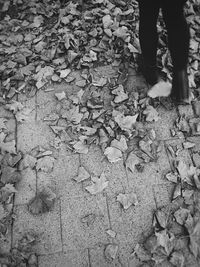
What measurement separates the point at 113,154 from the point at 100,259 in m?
0.88

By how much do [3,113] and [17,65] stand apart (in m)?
0.68

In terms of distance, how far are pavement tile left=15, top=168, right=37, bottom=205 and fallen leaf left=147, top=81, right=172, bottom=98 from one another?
1379mm

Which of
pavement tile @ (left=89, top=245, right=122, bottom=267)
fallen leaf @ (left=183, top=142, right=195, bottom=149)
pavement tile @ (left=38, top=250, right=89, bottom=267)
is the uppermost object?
fallen leaf @ (left=183, top=142, right=195, bottom=149)

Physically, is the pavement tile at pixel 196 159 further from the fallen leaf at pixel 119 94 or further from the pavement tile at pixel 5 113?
the pavement tile at pixel 5 113

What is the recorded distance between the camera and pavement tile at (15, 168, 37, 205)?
2438 mm

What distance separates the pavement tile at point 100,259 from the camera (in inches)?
82.6

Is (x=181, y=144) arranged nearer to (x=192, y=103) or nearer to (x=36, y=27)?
(x=192, y=103)

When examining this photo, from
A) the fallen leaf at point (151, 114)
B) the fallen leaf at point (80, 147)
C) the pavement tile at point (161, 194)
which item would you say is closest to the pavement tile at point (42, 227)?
the fallen leaf at point (80, 147)

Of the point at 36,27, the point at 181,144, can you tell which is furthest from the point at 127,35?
the point at 181,144

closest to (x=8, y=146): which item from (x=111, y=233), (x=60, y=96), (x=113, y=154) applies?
(x=60, y=96)

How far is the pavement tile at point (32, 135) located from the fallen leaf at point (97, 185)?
586 millimetres

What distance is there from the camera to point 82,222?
230cm

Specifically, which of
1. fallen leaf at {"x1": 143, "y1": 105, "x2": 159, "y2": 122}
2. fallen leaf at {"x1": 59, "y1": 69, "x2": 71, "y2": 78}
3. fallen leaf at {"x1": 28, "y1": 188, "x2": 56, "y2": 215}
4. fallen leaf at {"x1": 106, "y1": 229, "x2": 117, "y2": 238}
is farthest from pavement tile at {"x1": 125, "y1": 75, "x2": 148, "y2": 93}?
fallen leaf at {"x1": 106, "y1": 229, "x2": 117, "y2": 238}

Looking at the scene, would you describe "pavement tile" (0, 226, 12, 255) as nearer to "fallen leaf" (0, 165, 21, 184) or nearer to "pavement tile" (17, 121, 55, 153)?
"fallen leaf" (0, 165, 21, 184)
